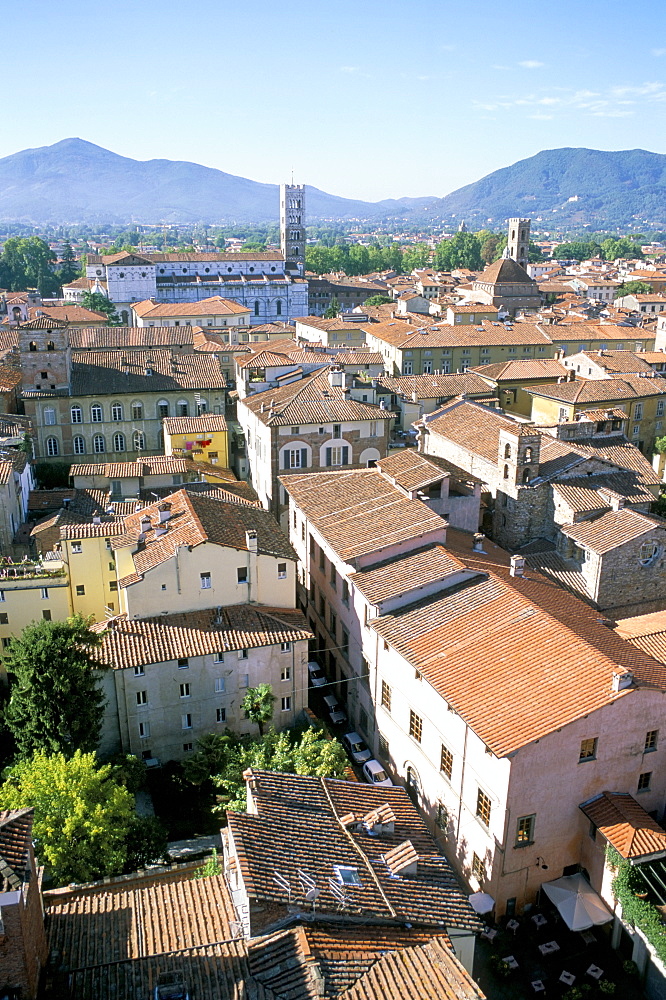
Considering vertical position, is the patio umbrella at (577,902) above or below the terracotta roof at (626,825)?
below

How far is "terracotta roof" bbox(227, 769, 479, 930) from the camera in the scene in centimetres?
2050

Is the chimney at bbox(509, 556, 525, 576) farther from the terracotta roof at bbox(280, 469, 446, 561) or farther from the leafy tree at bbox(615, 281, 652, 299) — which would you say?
the leafy tree at bbox(615, 281, 652, 299)

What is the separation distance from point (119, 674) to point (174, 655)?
2360 mm

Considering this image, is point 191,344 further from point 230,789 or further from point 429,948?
point 429,948

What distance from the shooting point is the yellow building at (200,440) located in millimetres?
58000

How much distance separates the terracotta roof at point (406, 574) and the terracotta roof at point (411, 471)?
20.9ft

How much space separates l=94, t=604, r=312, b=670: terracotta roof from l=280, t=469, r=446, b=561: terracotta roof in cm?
441

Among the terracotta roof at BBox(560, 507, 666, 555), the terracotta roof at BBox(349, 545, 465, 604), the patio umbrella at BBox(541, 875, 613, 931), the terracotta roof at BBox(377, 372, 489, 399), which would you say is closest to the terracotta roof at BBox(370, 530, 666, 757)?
the terracotta roof at BBox(349, 545, 465, 604)

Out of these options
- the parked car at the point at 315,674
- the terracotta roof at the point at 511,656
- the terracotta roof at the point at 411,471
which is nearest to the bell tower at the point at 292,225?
the terracotta roof at the point at 411,471

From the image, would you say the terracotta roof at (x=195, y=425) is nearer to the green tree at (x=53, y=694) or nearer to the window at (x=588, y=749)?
the green tree at (x=53, y=694)

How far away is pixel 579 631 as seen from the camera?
30797 millimetres

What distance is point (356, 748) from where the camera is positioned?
115ft

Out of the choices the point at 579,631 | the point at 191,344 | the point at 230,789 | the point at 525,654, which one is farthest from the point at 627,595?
the point at 191,344

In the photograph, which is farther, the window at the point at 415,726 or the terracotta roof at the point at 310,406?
the terracotta roof at the point at 310,406
